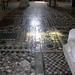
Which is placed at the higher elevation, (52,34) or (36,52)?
(36,52)

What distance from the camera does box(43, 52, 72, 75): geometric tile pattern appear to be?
262 cm

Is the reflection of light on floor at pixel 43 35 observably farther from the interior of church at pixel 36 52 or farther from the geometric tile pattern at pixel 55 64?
the geometric tile pattern at pixel 55 64

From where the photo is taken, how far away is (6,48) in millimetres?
3584

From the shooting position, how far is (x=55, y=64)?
113 inches

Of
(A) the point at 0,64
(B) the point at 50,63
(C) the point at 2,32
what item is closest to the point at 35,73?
(B) the point at 50,63

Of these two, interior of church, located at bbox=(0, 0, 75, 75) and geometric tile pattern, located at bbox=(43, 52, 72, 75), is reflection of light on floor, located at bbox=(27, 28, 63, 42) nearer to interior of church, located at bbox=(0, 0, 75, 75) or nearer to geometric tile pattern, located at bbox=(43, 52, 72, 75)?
interior of church, located at bbox=(0, 0, 75, 75)

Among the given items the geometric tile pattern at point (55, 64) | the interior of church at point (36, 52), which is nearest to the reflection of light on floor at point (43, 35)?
the interior of church at point (36, 52)

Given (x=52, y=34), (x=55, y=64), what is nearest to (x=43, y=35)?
(x=52, y=34)

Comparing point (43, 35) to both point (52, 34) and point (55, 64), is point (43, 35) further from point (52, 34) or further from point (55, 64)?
point (55, 64)

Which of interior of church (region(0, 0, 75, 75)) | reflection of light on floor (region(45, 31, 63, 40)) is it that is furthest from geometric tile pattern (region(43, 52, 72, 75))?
reflection of light on floor (region(45, 31, 63, 40))

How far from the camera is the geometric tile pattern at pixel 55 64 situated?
262 cm

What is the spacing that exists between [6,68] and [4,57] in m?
0.45

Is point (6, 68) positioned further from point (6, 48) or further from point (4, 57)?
point (6, 48)

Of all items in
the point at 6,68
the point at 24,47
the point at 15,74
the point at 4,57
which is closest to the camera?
the point at 15,74
